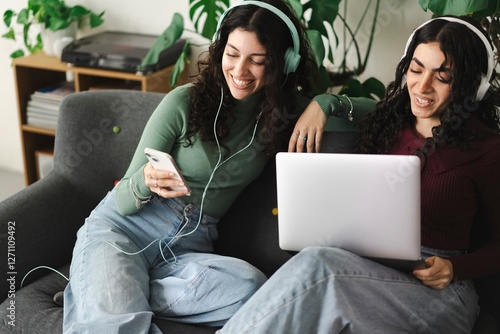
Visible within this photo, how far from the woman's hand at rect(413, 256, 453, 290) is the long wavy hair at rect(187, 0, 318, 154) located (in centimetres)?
48

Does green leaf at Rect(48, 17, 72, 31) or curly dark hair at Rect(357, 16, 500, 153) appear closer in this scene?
curly dark hair at Rect(357, 16, 500, 153)

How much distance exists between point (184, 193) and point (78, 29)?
170 centimetres

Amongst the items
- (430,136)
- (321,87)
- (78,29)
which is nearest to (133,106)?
(321,87)

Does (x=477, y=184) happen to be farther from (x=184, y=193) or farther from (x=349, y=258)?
(x=184, y=193)

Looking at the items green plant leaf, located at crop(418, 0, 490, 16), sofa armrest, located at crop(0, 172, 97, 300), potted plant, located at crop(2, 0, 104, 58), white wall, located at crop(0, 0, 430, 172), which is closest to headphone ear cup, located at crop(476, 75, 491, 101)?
green plant leaf, located at crop(418, 0, 490, 16)

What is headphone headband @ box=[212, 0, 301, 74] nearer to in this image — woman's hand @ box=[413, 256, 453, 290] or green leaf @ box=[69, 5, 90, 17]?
woman's hand @ box=[413, 256, 453, 290]

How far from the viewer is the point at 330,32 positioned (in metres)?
2.62

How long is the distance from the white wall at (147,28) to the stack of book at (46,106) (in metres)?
0.32

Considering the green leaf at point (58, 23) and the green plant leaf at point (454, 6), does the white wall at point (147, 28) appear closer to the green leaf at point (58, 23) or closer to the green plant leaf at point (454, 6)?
the green leaf at point (58, 23)

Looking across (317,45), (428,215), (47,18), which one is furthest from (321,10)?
(47,18)

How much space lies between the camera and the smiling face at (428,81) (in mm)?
1531

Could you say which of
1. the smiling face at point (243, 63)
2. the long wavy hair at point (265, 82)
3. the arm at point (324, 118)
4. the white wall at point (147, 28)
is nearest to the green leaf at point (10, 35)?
the white wall at point (147, 28)

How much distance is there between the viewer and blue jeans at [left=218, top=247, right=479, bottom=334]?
4.64 feet

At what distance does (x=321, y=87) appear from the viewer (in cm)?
215
